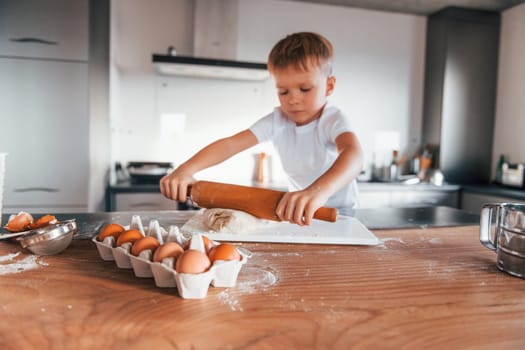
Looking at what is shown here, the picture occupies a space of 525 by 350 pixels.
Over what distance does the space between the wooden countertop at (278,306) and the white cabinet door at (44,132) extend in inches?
58.1

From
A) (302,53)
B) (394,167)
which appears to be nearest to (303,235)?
(302,53)

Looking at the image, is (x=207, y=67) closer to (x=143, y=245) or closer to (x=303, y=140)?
(x=303, y=140)

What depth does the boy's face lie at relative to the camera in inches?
38.9

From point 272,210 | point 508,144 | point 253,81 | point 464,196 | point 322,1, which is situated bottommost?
point 464,196

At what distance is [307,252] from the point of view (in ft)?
2.32

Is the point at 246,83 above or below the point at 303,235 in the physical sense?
above

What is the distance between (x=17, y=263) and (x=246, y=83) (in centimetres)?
223

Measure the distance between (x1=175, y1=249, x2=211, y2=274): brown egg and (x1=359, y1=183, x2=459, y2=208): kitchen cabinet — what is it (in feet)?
6.67

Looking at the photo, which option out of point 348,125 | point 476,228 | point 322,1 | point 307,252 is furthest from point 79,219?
point 322,1

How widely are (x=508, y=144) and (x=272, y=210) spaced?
2.76 m

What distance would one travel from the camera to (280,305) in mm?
467

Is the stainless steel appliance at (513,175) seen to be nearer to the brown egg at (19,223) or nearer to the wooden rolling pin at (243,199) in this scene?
the wooden rolling pin at (243,199)

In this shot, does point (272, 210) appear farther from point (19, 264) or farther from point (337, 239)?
point (19, 264)

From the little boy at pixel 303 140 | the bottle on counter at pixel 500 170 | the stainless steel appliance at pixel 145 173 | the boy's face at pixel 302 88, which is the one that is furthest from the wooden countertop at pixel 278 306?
the bottle on counter at pixel 500 170
